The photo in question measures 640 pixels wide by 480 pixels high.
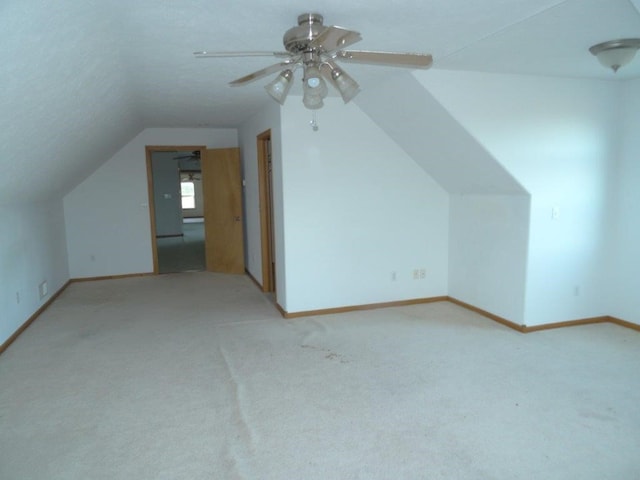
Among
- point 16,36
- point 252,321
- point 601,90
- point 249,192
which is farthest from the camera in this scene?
point 249,192

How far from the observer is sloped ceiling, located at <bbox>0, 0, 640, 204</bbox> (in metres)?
1.97

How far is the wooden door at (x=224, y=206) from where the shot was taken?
6391mm

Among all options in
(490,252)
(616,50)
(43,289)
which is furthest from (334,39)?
(43,289)

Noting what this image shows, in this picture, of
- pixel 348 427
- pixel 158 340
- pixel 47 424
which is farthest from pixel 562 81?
pixel 47 424

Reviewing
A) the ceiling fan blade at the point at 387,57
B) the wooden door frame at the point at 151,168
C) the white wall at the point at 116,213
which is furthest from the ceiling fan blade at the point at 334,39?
the white wall at the point at 116,213

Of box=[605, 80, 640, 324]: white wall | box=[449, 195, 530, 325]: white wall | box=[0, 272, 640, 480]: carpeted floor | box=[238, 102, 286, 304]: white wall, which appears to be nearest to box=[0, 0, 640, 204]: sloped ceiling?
box=[605, 80, 640, 324]: white wall

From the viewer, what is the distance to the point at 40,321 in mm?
4281

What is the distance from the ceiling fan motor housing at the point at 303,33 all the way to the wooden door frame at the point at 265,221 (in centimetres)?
309

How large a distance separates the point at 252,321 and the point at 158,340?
904 millimetres

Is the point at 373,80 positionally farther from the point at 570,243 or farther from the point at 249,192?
the point at 249,192

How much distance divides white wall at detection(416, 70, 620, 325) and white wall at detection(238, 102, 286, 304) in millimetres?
1668

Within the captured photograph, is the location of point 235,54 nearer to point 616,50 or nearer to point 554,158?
point 616,50

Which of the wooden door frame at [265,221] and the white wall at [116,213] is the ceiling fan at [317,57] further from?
the white wall at [116,213]

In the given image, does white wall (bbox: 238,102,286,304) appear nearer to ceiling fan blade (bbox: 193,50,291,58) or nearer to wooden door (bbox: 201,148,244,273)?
wooden door (bbox: 201,148,244,273)
